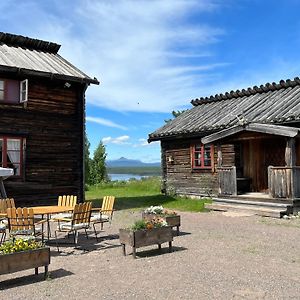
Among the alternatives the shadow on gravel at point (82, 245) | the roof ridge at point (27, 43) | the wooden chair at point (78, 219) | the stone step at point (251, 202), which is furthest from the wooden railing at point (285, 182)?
the roof ridge at point (27, 43)

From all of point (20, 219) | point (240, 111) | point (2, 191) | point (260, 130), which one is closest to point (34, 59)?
point (2, 191)

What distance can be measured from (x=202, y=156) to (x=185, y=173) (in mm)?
1506

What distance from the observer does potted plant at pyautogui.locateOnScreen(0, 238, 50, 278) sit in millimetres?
5840

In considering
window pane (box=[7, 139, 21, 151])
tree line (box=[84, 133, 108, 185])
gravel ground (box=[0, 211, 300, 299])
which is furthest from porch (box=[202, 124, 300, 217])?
tree line (box=[84, 133, 108, 185])

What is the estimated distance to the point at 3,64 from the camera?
46.3ft

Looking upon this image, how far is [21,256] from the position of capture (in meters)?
5.99

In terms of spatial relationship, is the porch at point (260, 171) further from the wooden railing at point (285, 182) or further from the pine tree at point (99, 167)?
the pine tree at point (99, 167)

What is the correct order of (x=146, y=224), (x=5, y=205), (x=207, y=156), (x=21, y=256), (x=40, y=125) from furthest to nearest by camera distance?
(x=207, y=156)
(x=40, y=125)
(x=5, y=205)
(x=146, y=224)
(x=21, y=256)

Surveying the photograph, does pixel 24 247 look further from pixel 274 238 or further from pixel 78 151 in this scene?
pixel 78 151

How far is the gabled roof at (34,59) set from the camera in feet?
48.2

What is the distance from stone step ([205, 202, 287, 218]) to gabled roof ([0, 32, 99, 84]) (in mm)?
7115

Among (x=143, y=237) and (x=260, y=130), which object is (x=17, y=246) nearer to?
(x=143, y=237)

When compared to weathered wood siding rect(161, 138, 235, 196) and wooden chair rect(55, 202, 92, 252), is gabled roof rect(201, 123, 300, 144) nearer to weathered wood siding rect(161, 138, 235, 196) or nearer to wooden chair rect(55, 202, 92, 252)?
weathered wood siding rect(161, 138, 235, 196)

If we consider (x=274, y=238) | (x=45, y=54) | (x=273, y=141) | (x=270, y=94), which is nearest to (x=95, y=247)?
(x=274, y=238)
